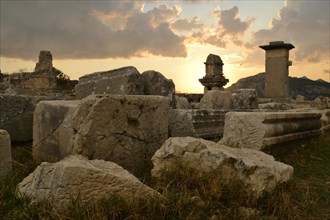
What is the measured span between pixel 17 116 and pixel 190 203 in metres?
2.94

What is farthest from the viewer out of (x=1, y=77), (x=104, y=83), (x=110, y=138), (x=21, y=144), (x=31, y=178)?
(x=1, y=77)

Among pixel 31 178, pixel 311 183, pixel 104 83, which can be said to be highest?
pixel 104 83

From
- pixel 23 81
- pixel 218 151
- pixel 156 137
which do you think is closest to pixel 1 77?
pixel 23 81

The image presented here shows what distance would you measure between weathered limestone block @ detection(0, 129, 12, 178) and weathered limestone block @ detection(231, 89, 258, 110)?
541 centimetres

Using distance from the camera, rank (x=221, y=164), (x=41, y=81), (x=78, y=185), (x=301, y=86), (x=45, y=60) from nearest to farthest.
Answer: (x=78, y=185)
(x=221, y=164)
(x=41, y=81)
(x=45, y=60)
(x=301, y=86)

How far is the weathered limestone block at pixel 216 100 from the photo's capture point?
7.98 metres

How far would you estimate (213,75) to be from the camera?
16562 millimetres

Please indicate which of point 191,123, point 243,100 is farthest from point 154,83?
point 243,100

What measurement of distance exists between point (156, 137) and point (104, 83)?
59.2 inches

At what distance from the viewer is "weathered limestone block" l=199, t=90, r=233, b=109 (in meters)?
7.98

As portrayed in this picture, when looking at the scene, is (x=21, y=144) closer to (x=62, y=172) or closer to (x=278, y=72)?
(x=62, y=172)

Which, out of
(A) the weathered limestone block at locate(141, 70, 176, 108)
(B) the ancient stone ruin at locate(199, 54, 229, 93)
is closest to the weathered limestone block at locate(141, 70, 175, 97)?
(A) the weathered limestone block at locate(141, 70, 176, 108)

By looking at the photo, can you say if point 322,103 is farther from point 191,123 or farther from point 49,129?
point 49,129

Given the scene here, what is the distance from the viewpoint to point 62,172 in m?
2.70
